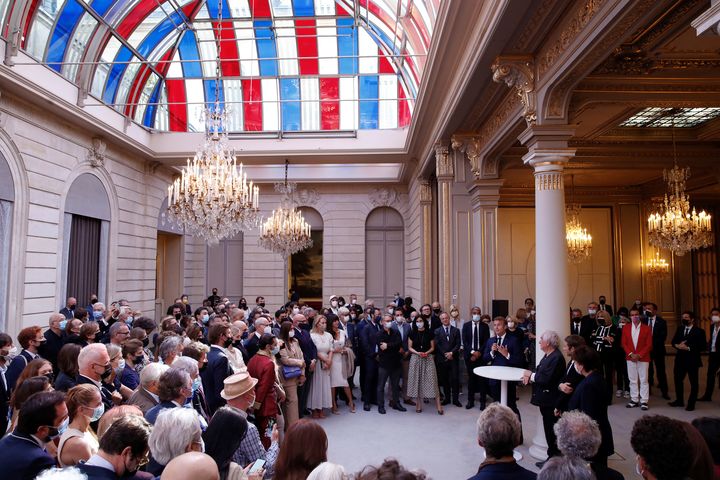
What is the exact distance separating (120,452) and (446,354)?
5.96m

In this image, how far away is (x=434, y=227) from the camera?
12.2 meters

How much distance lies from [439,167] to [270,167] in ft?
28.0

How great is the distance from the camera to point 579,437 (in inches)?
102

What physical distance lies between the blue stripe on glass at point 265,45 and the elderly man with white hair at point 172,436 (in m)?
13.6

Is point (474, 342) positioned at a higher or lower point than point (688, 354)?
higher

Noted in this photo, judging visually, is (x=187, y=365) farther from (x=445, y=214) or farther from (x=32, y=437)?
(x=445, y=214)

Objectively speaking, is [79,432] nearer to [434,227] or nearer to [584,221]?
[434,227]

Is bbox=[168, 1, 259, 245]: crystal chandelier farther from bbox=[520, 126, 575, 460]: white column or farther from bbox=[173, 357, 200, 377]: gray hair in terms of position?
bbox=[520, 126, 575, 460]: white column

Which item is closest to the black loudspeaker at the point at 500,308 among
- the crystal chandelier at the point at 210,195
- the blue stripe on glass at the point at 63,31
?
the crystal chandelier at the point at 210,195

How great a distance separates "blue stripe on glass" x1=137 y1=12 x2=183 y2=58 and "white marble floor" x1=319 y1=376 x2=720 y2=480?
1079 cm

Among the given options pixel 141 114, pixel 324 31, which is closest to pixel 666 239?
pixel 324 31

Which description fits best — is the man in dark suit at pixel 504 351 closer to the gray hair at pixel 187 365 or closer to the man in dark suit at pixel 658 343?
the man in dark suit at pixel 658 343

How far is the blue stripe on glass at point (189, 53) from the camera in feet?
46.9

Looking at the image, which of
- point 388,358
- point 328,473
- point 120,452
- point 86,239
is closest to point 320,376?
point 388,358
